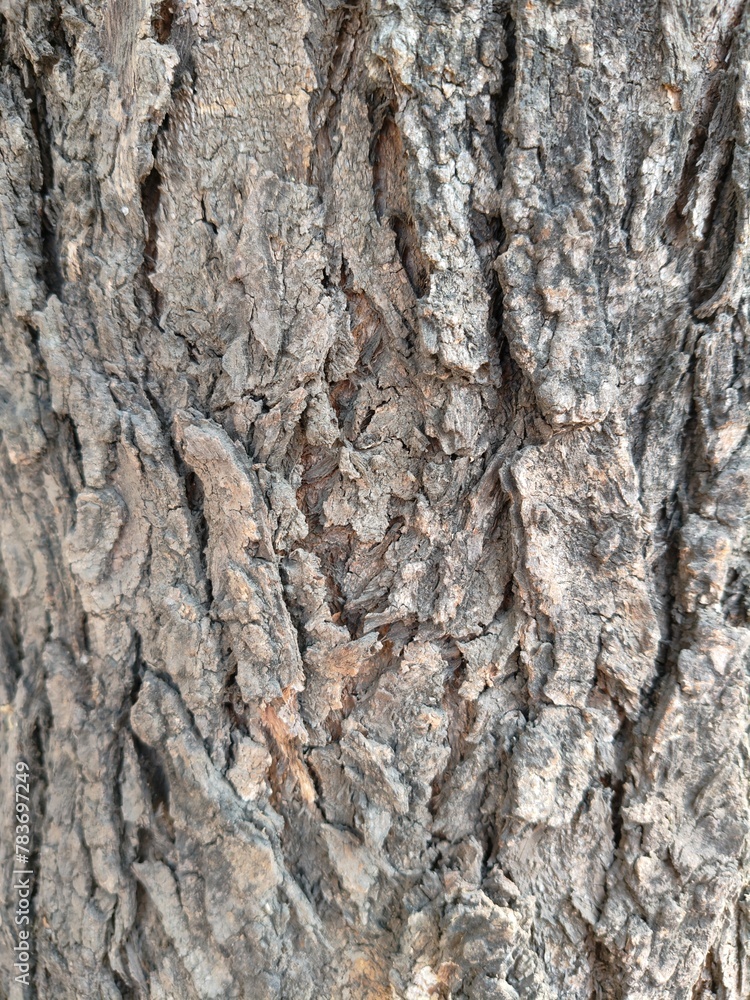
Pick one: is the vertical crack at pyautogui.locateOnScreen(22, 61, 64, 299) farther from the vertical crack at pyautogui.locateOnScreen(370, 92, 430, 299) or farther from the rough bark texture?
the vertical crack at pyautogui.locateOnScreen(370, 92, 430, 299)

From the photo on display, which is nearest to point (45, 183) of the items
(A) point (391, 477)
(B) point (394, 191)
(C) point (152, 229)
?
(C) point (152, 229)

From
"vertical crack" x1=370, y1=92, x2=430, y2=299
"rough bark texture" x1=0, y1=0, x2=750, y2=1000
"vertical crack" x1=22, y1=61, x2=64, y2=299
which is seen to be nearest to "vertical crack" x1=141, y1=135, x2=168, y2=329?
"rough bark texture" x1=0, y1=0, x2=750, y2=1000

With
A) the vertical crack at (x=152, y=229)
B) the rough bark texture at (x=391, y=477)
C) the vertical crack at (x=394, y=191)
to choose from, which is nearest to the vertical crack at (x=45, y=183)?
the rough bark texture at (x=391, y=477)

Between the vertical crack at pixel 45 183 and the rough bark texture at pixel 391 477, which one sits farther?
the vertical crack at pixel 45 183

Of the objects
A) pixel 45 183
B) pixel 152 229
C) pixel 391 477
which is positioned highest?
pixel 45 183

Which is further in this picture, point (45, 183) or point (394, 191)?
A: point (45, 183)

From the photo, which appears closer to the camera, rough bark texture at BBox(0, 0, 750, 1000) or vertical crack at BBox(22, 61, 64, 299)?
rough bark texture at BBox(0, 0, 750, 1000)

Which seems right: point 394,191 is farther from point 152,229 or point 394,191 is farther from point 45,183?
point 45,183

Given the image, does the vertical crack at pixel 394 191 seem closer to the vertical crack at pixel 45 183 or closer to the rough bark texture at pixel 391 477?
the rough bark texture at pixel 391 477

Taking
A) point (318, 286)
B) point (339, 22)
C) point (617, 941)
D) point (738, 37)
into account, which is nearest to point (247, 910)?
point (617, 941)
